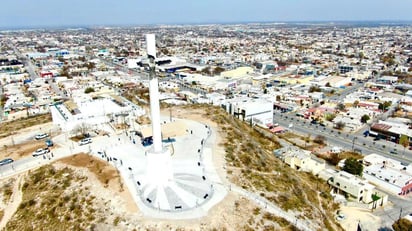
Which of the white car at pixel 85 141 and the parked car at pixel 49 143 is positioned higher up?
the white car at pixel 85 141

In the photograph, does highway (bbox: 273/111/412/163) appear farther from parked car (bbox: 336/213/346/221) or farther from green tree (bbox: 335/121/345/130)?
parked car (bbox: 336/213/346/221)

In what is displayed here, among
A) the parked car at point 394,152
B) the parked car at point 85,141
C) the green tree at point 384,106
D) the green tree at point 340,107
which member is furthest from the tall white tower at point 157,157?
the green tree at point 384,106

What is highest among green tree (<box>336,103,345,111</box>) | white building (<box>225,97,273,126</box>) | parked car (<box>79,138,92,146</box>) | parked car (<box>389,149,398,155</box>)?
parked car (<box>79,138,92,146</box>)

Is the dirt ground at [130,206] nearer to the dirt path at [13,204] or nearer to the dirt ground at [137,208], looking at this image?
the dirt ground at [137,208]

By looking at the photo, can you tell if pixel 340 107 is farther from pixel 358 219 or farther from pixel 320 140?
pixel 358 219

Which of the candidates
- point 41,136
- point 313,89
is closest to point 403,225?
point 41,136

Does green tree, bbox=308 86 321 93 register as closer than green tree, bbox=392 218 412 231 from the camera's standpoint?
No

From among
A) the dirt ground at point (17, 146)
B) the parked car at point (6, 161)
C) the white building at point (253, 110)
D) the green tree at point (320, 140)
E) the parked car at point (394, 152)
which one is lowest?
the parked car at point (394, 152)

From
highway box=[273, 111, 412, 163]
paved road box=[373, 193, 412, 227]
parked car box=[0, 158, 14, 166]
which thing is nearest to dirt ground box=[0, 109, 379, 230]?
paved road box=[373, 193, 412, 227]
